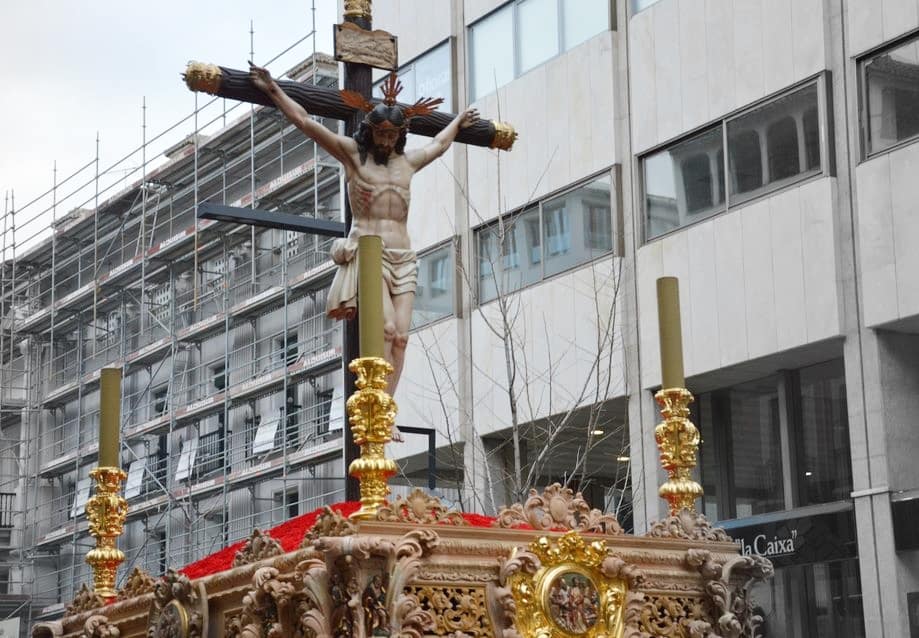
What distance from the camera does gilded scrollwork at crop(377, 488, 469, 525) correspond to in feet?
19.5

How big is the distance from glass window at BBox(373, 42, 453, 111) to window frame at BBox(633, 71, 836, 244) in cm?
496

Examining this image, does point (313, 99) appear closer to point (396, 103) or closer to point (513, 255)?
point (396, 103)

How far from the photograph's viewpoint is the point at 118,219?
41688 millimetres

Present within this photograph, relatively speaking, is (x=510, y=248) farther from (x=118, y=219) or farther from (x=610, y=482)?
(x=118, y=219)

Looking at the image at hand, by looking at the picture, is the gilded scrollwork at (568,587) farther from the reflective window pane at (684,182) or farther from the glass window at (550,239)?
the glass window at (550,239)

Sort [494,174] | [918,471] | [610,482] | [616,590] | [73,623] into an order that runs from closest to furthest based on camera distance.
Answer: [616,590] → [73,623] → [918,471] → [494,174] → [610,482]

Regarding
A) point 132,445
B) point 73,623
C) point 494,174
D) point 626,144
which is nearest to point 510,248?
point 494,174

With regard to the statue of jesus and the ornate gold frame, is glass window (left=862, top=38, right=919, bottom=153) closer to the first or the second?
the statue of jesus

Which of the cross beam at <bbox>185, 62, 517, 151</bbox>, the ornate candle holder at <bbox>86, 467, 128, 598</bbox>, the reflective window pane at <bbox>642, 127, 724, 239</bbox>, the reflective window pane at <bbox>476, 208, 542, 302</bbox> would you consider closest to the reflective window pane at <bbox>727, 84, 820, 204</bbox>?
the reflective window pane at <bbox>642, 127, 724, 239</bbox>

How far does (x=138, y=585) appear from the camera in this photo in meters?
7.51

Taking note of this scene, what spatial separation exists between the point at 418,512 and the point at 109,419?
258 cm

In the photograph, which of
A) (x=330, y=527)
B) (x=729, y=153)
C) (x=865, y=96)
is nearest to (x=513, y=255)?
(x=729, y=153)

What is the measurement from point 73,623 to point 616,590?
2.85 m

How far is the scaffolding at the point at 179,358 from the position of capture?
34875 millimetres
